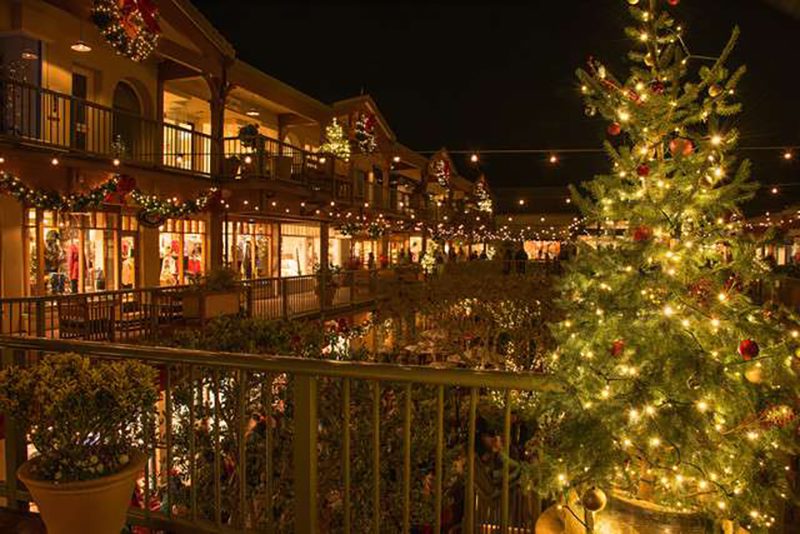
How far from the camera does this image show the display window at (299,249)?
81.3 ft

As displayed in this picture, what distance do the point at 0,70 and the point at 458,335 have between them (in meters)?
11.9

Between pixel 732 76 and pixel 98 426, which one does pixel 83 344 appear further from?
pixel 732 76

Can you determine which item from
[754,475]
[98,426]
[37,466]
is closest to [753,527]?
[754,475]

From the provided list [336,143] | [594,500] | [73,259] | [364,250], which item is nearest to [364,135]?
[336,143]

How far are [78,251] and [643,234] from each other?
14.1m

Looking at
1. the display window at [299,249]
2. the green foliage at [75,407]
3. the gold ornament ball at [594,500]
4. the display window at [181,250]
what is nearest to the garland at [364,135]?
the display window at [299,249]

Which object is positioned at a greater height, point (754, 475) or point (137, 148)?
point (137, 148)

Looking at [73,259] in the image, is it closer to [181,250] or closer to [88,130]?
[88,130]

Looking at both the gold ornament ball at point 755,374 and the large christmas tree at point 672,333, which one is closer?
the gold ornament ball at point 755,374

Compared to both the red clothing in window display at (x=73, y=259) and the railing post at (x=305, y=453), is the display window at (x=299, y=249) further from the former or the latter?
the railing post at (x=305, y=453)

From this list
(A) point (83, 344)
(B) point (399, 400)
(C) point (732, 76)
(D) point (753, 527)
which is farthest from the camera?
(B) point (399, 400)

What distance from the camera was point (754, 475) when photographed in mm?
2805

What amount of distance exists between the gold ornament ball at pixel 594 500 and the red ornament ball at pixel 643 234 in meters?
1.13

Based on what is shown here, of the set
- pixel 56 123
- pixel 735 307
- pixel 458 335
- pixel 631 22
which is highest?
pixel 56 123
